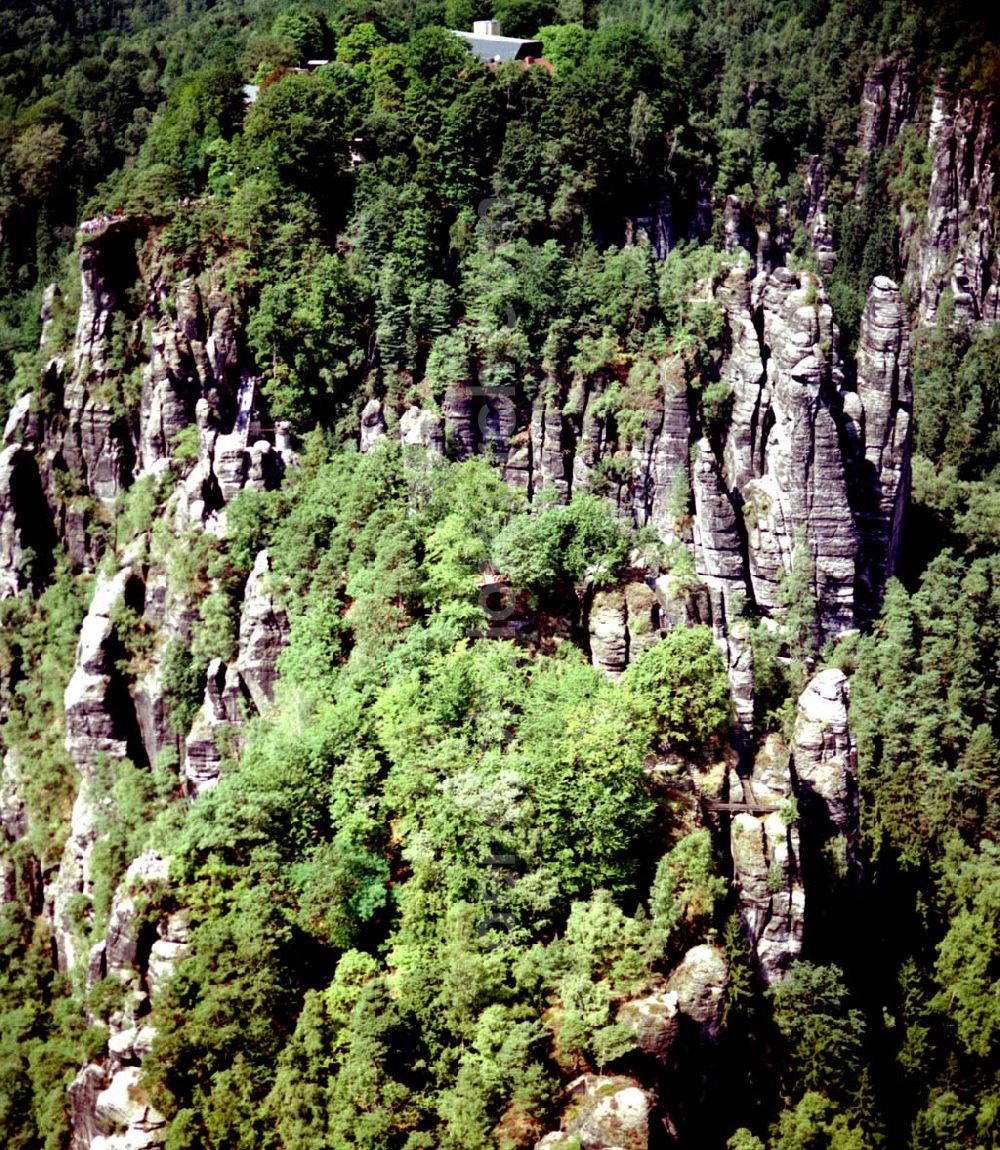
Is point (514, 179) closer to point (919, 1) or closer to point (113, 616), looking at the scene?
point (113, 616)

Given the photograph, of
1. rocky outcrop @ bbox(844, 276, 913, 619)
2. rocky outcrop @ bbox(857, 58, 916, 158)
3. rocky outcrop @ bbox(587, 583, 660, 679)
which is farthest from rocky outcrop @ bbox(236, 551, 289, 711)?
rocky outcrop @ bbox(857, 58, 916, 158)

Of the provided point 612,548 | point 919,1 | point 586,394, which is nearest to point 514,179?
point 586,394

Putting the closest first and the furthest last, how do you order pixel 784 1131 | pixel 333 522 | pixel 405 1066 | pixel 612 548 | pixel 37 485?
pixel 405 1066 → pixel 784 1131 → pixel 612 548 → pixel 333 522 → pixel 37 485

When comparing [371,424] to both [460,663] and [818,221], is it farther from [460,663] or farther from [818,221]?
[818,221]

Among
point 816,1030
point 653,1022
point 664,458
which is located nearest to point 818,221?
point 664,458

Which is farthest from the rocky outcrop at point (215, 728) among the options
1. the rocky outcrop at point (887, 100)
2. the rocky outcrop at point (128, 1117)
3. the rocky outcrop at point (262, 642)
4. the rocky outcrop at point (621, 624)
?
the rocky outcrop at point (887, 100)

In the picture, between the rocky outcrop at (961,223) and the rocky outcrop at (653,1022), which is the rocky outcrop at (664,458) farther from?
the rocky outcrop at (961,223)
